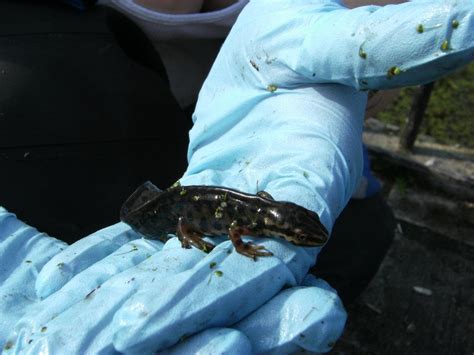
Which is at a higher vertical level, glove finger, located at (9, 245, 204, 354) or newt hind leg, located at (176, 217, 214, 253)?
glove finger, located at (9, 245, 204, 354)

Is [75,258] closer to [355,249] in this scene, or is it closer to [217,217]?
[217,217]

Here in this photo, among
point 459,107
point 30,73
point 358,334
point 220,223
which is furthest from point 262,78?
point 459,107

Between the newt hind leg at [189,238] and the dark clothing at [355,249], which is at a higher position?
the newt hind leg at [189,238]

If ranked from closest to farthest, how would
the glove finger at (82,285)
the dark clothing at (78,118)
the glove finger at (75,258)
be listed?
1. the glove finger at (82,285)
2. the glove finger at (75,258)
3. the dark clothing at (78,118)

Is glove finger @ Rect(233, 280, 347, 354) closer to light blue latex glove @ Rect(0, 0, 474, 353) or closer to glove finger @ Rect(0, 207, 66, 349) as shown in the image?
light blue latex glove @ Rect(0, 0, 474, 353)

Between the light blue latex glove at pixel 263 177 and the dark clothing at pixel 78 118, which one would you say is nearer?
the light blue latex glove at pixel 263 177

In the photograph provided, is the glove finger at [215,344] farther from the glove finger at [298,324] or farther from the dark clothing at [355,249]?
the dark clothing at [355,249]

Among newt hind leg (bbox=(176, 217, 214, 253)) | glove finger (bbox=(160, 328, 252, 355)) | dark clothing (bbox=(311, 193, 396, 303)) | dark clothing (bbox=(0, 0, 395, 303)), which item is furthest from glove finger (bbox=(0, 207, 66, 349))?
dark clothing (bbox=(311, 193, 396, 303))

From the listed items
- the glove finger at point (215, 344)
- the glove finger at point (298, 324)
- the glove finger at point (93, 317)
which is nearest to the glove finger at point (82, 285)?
the glove finger at point (93, 317)
